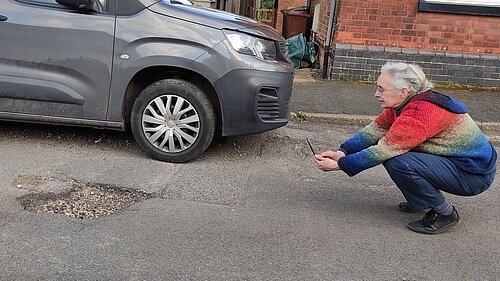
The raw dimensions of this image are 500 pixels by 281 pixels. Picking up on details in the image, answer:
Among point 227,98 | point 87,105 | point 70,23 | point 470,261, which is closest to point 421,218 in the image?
point 470,261

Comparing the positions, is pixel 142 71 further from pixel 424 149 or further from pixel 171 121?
pixel 424 149

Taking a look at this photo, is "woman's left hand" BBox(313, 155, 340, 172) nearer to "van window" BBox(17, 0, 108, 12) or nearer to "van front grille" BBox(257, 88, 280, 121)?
"van front grille" BBox(257, 88, 280, 121)

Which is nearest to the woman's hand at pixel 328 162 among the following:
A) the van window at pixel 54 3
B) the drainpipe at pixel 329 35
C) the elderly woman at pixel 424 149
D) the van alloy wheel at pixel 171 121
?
the elderly woman at pixel 424 149

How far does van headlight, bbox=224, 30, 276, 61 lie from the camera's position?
4.54 metres

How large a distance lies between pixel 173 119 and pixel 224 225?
138 cm

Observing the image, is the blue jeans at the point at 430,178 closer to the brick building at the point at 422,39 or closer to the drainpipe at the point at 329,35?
the brick building at the point at 422,39

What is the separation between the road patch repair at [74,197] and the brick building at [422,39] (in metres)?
5.36

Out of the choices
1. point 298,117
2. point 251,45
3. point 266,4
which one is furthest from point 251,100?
point 266,4

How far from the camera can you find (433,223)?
3.59 metres

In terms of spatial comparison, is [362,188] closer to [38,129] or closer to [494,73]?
[38,129]

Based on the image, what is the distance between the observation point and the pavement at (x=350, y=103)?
21.3 feet

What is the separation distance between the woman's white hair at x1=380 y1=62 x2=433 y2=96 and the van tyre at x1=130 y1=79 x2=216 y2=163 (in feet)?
5.57

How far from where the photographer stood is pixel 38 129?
5340mm

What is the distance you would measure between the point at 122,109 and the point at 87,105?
1.01 ft
